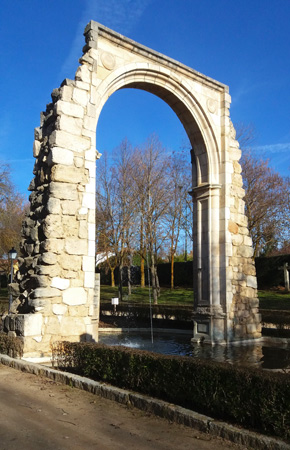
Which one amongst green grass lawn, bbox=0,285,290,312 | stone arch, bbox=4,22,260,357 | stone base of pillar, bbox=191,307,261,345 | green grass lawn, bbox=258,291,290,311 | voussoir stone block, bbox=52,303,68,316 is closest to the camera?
voussoir stone block, bbox=52,303,68,316

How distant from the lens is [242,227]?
10586mm

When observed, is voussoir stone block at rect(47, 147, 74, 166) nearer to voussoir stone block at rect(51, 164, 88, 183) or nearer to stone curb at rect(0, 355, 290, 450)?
voussoir stone block at rect(51, 164, 88, 183)

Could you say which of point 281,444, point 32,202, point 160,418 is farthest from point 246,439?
point 32,202

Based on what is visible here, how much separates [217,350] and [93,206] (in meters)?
4.02

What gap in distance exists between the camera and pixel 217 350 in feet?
28.8

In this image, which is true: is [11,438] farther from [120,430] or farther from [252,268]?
[252,268]

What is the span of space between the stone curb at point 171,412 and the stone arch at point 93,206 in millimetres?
1704

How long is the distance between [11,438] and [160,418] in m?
1.38

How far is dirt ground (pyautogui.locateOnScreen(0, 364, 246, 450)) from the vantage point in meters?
3.36

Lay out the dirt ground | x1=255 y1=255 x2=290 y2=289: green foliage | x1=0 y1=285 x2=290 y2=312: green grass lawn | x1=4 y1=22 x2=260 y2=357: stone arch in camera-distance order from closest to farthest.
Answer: the dirt ground < x1=4 y1=22 x2=260 y2=357: stone arch < x1=0 y1=285 x2=290 y2=312: green grass lawn < x1=255 y1=255 x2=290 y2=289: green foliage

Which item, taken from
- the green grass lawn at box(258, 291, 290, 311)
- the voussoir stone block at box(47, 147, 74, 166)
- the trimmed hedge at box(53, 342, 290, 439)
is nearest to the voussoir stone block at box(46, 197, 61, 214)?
the voussoir stone block at box(47, 147, 74, 166)

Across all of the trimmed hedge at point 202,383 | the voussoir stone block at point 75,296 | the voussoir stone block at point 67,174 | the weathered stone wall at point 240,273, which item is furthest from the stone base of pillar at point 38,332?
the weathered stone wall at point 240,273

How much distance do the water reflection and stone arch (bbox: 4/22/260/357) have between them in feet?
2.30

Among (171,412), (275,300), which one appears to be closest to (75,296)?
(171,412)
